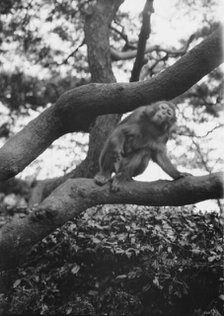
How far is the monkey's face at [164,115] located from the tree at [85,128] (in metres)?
0.30

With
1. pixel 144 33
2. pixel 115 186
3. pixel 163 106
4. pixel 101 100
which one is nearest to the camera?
pixel 115 186

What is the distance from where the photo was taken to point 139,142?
521 centimetres

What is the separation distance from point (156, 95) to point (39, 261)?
6.83ft

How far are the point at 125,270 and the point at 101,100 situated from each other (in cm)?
172

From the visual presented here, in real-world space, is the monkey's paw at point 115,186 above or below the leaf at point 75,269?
above

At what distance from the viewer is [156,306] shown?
4.68 m

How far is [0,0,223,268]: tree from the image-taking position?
3996mm

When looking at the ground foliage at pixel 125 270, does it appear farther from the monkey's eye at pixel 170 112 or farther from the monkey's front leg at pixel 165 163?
the monkey's eye at pixel 170 112

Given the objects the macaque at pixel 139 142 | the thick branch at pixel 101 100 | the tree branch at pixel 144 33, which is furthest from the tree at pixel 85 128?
the tree branch at pixel 144 33

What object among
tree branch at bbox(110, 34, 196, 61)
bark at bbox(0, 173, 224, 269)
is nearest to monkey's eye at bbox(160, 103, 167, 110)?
bark at bbox(0, 173, 224, 269)

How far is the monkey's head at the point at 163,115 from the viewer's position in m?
5.16

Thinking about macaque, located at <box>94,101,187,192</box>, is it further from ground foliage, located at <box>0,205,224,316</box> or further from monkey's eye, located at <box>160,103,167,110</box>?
ground foliage, located at <box>0,205,224,316</box>

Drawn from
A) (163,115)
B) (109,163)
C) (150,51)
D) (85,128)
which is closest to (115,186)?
(109,163)

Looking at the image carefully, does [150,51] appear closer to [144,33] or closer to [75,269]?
[144,33]
